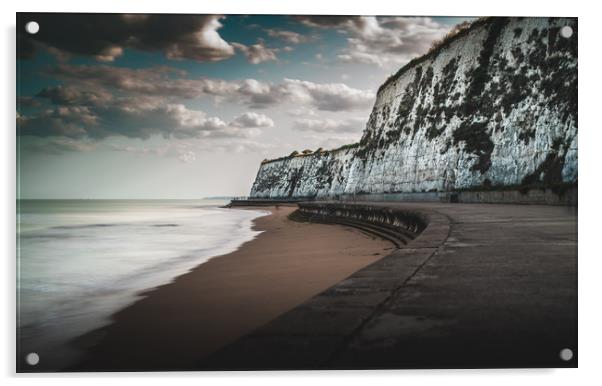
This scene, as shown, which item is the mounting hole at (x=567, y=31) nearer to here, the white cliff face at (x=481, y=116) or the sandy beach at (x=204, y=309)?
the sandy beach at (x=204, y=309)

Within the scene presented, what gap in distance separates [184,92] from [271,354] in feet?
12.9

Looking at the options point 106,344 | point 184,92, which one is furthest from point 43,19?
point 106,344

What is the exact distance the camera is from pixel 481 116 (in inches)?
1030

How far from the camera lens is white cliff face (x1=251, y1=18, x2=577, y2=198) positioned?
19750mm

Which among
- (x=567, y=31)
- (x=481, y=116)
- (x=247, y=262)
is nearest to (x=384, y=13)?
(x=567, y=31)

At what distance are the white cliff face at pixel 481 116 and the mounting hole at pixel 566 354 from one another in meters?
10.2

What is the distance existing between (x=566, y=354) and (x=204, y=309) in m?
3.45

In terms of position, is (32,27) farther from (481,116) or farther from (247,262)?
(481,116)

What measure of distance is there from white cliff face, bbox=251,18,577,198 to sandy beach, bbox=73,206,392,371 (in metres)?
8.48

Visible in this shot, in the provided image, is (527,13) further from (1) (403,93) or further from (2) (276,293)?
(1) (403,93)

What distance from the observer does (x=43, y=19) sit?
160 inches

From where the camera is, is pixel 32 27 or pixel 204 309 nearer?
pixel 32 27

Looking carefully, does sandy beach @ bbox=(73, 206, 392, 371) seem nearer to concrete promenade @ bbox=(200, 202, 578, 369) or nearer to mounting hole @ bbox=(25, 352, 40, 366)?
mounting hole @ bbox=(25, 352, 40, 366)

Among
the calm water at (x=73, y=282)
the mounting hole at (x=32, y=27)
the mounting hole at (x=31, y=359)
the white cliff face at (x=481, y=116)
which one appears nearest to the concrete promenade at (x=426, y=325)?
the mounting hole at (x=31, y=359)
